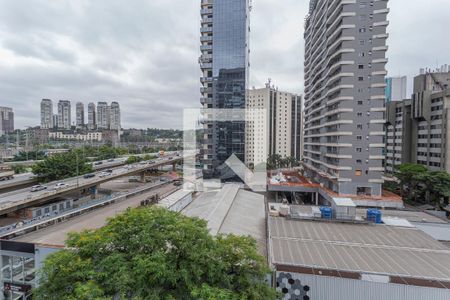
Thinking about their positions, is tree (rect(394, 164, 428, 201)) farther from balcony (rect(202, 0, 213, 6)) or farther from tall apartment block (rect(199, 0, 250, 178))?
balcony (rect(202, 0, 213, 6))

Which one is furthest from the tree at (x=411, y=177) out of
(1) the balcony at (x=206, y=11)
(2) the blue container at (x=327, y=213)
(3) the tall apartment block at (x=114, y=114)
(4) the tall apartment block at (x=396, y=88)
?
(3) the tall apartment block at (x=114, y=114)

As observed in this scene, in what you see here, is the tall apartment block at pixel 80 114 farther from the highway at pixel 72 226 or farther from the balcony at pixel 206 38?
the highway at pixel 72 226

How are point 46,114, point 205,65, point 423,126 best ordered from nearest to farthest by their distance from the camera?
1. point 423,126
2. point 205,65
3. point 46,114

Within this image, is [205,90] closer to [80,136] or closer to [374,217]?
[374,217]

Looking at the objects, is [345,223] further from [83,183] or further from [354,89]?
[83,183]

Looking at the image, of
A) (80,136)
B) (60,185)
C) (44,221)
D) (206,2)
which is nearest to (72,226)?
(44,221)

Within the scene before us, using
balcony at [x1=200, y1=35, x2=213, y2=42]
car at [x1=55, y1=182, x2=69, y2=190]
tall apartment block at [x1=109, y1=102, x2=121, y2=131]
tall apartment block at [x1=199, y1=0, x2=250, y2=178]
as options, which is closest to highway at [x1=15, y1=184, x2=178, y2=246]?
car at [x1=55, y1=182, x2=69, y2=190]

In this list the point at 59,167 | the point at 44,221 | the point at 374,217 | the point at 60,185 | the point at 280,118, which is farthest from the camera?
the point at 280,118
